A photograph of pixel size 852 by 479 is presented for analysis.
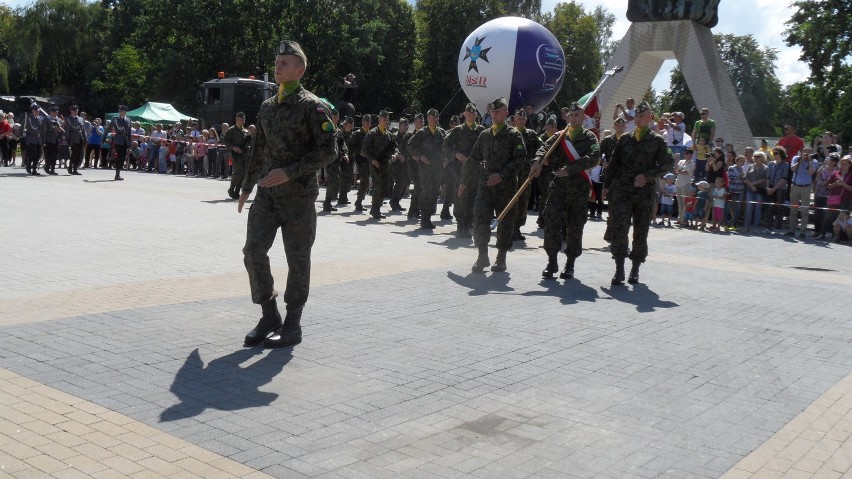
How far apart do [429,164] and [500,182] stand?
5.74 metres

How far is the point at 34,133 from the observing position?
24.0m

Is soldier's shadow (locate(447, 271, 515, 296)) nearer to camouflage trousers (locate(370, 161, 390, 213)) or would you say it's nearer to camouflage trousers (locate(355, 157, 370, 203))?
camouflage trousers (locate(370, 161, 390, 213))

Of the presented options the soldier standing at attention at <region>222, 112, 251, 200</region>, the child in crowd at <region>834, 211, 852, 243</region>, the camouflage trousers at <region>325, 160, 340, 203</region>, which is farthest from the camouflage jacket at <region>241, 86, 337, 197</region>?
the child in crowd at <region>834, 211, 852, 243</region>

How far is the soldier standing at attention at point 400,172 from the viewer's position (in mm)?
19547

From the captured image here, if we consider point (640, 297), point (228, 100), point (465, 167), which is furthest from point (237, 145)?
point (228, 100)

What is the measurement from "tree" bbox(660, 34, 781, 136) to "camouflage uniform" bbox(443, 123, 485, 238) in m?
67.9

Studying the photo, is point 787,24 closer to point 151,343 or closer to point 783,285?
point 783,285

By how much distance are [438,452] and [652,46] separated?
25.1 metres

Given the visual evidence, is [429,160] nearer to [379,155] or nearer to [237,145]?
[379,155]

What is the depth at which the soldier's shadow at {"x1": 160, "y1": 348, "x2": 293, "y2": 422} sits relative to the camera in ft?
17.9

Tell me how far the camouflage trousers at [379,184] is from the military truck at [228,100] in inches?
612

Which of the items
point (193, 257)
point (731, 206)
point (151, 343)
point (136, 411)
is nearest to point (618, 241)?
point (193, 257)

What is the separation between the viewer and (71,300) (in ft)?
26.8

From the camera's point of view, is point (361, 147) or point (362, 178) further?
point (362, 178)
